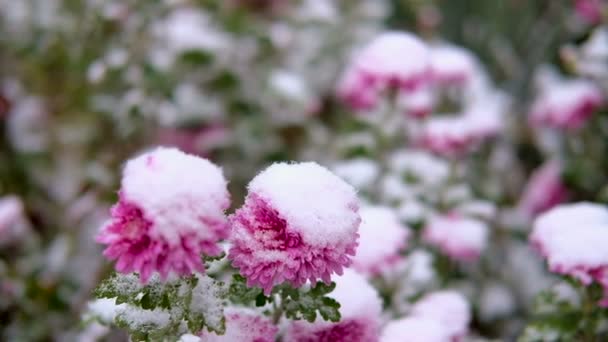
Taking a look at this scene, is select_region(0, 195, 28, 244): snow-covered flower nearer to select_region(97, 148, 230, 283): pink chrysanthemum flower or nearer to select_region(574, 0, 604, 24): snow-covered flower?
select_region(97, 148, 230, 283): pink chrysanthemum flower

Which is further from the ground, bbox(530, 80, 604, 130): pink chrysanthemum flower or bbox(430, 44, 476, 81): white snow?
bbox(430, 44, 476, 81): white snow

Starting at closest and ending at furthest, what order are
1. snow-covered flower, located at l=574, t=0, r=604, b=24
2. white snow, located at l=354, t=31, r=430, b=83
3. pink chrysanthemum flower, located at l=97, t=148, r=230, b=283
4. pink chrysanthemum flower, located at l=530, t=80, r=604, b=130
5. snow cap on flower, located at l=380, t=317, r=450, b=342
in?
pink chrysanthemum flower, located at l=97, t=148, r=230, b=283
snow cap on flower, located at l=380, t=317, r=450, b=342
white snow, located at l=354, t=31, r=430, b=83
pink chrysanthemum flower, located at l=530, t=80, r=604, b=130
snow-covered flower, located at l=574, t=0, r=604, b=24

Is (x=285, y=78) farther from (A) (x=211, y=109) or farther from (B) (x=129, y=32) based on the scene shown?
(B) (x=129, y=32)

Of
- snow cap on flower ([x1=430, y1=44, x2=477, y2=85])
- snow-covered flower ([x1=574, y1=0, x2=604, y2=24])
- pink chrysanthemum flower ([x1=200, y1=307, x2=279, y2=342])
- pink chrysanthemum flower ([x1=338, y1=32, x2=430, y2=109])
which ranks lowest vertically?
pink chrysanthemum flower ([x1=200, y1=307, x2=279, y2=342])

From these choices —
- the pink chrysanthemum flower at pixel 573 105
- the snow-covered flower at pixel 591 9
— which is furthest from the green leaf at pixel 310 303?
the snow-covered flower at pixel 591 9

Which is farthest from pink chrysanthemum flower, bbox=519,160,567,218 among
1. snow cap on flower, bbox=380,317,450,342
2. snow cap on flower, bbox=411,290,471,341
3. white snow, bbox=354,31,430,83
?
snow cap on flower, bbox=380,317,450,342

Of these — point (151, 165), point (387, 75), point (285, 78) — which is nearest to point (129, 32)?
point (285, 78)

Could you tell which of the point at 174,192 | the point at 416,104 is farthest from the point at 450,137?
the point at 174,192
